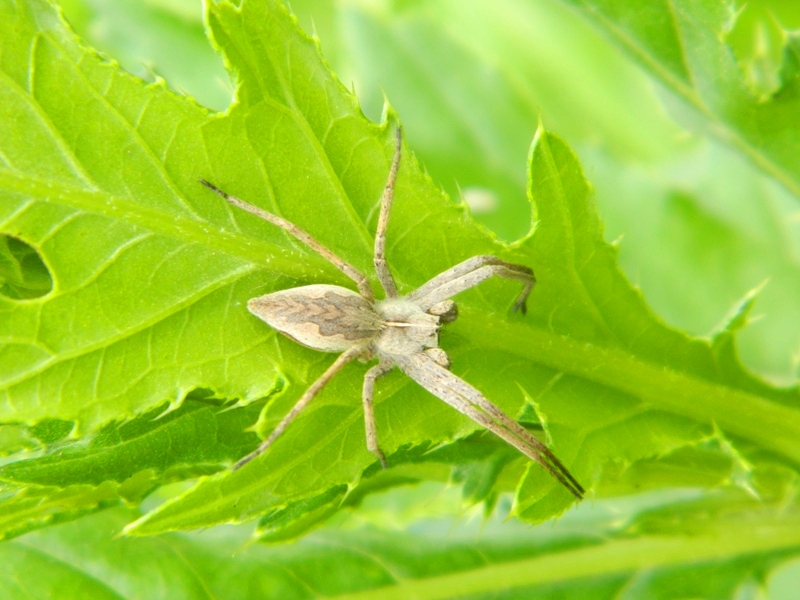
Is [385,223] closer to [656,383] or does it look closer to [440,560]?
[656,383]

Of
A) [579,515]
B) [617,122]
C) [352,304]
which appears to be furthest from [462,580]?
[617,122]

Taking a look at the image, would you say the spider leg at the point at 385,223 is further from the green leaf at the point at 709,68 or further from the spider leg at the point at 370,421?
the green leaf at the point at 709,68

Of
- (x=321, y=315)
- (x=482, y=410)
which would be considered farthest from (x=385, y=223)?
(x=482, y=410)

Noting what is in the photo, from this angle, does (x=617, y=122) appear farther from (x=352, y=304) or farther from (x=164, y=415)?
(x=164, y=415)

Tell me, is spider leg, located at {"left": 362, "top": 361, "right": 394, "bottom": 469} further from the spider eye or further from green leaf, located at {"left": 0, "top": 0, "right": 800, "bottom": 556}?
the spider eye

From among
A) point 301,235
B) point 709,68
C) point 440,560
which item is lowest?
point 440,560

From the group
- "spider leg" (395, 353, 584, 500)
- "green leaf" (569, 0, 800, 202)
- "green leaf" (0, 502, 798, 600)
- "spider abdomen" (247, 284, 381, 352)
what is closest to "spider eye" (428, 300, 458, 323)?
"spider leg" (395, 353, 584, 500)
